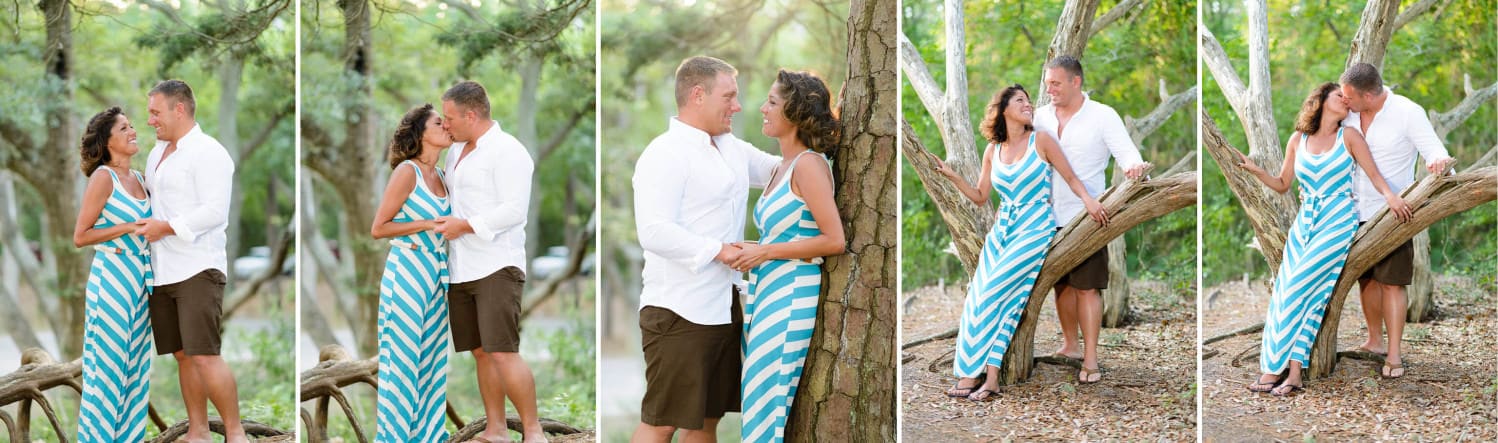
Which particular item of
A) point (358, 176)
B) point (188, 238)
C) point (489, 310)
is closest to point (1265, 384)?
point (489, 310)

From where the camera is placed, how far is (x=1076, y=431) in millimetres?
4238

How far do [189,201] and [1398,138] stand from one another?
4233 millimetres

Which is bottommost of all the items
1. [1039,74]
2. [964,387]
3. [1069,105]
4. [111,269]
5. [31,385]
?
[31,385]

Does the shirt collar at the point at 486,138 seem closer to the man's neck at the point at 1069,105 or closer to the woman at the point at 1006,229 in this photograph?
the woman at the point at 1006,229

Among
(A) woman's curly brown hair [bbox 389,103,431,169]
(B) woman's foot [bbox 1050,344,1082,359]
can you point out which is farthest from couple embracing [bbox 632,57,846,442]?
(A) woman's curly brown hair [bbox 389,103,431,169]

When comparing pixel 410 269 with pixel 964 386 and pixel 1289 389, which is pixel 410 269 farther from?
pixel 1289 389

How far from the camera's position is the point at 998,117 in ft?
13.4

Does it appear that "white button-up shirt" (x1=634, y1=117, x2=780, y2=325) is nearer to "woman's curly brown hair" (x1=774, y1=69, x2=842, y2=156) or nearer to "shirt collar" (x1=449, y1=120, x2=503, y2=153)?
"woman's curly brown hair" (x1=774, y1=69, x2=842, y2=156)

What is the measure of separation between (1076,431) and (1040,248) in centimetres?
67

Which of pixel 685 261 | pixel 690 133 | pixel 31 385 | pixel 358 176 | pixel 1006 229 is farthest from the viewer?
pixel 358 176

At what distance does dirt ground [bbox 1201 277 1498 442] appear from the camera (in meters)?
4.19

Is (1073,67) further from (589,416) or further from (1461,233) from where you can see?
(589,416)

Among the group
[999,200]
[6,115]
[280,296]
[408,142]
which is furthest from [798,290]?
[6,115]

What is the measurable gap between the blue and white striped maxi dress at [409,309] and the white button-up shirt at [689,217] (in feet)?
3.44
